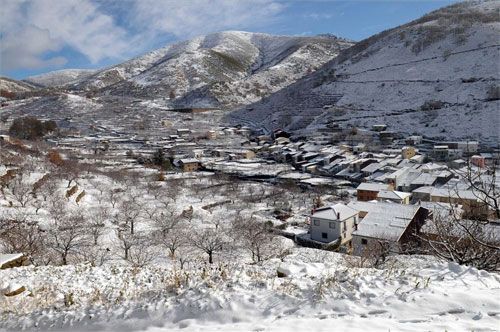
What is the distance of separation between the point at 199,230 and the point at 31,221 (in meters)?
8.96

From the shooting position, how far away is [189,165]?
44.7 metres

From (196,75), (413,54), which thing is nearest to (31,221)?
(413,54)

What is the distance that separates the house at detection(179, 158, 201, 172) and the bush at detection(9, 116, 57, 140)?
99.6 feet

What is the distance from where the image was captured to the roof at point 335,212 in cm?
2223

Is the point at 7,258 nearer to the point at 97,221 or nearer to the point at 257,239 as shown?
the point at 97,221

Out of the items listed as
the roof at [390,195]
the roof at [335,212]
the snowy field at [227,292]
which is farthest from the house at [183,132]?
the snowy field at [227,292]

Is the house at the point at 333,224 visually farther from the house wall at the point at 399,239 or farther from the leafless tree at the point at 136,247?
the leafless tree at the point at 136,247

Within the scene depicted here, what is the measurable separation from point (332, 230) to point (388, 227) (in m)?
3.37

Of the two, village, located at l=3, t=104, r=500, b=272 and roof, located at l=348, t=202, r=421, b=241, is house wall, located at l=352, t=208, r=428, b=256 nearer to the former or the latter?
village, located at l=3, t=104, r=500, b=272

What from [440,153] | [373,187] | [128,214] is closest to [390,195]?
[373,187]

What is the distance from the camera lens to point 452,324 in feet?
16.3

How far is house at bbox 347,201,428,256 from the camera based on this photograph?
731 inches

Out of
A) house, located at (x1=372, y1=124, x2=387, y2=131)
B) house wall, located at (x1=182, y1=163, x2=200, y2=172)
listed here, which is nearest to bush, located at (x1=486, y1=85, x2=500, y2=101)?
house, located at (x1=372, y1=124, x2=387, y2=131)

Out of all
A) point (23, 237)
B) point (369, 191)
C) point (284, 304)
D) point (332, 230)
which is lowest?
point (332, 230)
